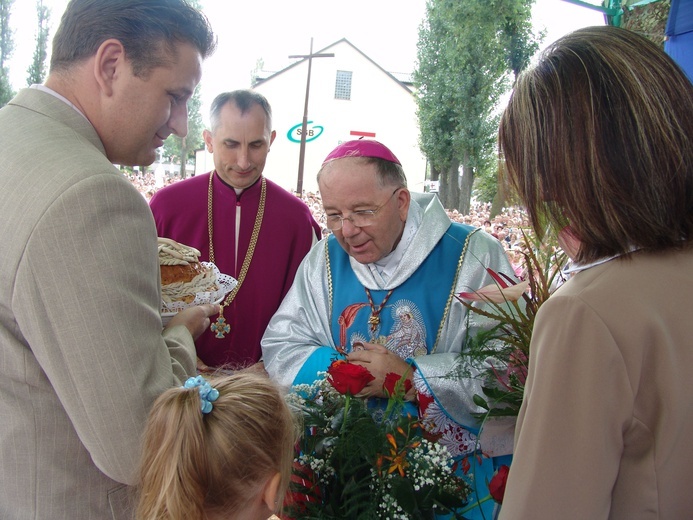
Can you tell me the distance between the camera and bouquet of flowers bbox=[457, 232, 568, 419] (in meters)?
1.59

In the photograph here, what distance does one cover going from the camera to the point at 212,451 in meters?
1.26

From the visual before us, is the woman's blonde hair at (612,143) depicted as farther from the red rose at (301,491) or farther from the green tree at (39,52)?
the green tree at (39,52)

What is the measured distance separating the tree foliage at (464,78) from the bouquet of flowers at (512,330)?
13904 mm

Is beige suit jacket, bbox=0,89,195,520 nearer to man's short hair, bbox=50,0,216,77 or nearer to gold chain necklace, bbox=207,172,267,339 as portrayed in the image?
man's short hair, bbox=50,0,216,77

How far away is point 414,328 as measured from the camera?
2.56 meters

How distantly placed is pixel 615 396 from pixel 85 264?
0.98 metres

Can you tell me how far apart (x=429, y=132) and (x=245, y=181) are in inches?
625

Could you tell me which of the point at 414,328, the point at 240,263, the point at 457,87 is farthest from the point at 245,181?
the point at 457,87

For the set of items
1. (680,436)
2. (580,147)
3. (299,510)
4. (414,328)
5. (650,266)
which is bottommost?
(299,510)

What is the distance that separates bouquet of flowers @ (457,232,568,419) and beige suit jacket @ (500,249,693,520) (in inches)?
20.0

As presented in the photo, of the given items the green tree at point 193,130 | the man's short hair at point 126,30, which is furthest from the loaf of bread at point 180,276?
the green tree at point 193,130

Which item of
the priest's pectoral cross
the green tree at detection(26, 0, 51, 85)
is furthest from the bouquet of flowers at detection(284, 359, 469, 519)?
the green tree at detection(26, 0, 51, 85)

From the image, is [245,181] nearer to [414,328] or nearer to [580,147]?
[414,328]

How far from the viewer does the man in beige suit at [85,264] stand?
1142mm
